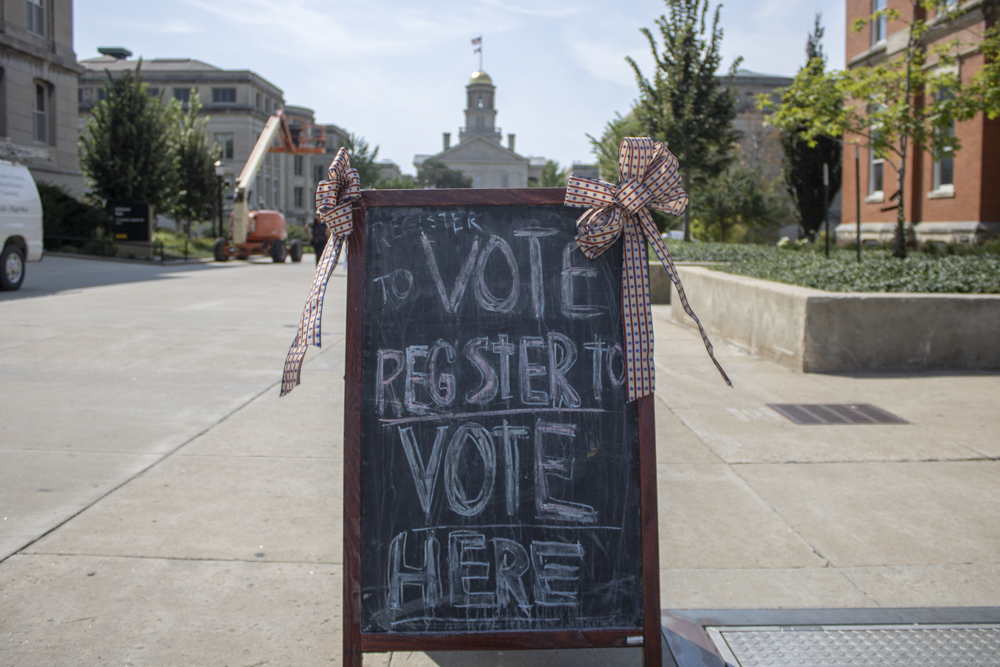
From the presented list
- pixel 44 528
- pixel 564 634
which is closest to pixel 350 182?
pixel 564 634

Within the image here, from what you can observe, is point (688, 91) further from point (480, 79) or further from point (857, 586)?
point (480, 79)

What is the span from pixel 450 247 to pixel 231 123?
73.7m

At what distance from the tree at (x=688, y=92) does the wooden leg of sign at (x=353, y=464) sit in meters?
23.0

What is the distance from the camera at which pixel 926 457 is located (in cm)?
523

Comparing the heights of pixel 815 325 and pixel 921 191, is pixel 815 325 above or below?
below

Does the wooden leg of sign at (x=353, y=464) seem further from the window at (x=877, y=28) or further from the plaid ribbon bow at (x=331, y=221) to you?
the window at (x=877, y=28)

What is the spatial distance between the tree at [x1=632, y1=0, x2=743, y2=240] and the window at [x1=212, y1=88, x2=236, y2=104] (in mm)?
54302

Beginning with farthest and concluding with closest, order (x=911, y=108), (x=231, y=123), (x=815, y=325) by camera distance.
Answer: (x=231, y=123) → (x=911, y=108) → (x=815, y=325)

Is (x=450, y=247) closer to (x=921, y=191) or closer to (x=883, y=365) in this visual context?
(x=883, y=365)

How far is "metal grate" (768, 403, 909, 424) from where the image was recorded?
617cm

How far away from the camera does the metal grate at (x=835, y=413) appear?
243 inches

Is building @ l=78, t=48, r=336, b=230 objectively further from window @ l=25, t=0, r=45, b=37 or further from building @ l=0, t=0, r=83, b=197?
window @ l=25, t=0, r=45, b=37

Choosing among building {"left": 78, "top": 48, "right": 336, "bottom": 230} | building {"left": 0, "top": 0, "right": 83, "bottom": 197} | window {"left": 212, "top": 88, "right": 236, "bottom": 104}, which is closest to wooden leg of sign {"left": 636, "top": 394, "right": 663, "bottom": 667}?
building {"left": 0, "top": 0, "right": 83, "bottom": 197}

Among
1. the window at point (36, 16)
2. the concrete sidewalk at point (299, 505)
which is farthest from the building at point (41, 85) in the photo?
the concrete sidewalk at point (299, 505)
